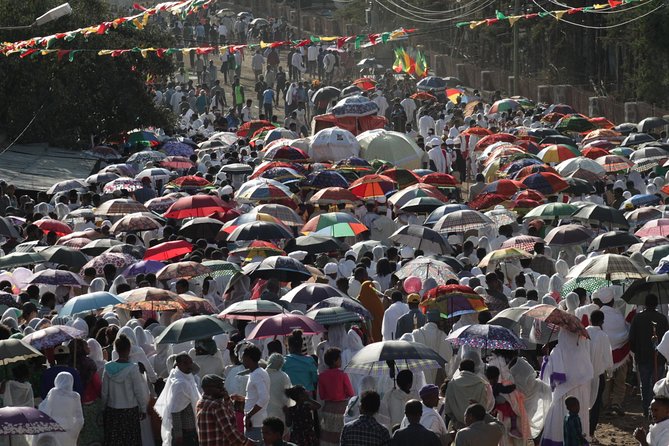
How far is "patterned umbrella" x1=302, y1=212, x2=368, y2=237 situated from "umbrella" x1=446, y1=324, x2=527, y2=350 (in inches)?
281

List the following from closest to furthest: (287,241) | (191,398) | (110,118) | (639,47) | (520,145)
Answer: (191,398) < (287,241) < (520,145) < (110,118) < (639,47)

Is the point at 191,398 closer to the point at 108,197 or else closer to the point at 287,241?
the point at 287,241

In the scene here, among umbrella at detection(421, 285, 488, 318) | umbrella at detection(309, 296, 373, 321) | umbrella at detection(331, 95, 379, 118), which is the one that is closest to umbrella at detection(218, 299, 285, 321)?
umbrella at detection(309, 296, 373, 321)

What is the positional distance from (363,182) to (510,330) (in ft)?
33.5

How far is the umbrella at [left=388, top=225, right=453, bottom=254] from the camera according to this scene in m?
18.3

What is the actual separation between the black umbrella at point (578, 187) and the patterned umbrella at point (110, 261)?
8.27 meters

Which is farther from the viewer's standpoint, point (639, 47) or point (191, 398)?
point (639, 47)

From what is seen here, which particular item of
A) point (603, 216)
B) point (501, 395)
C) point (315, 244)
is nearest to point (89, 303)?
point (501, 395)

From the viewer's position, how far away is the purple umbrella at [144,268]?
16578 mm

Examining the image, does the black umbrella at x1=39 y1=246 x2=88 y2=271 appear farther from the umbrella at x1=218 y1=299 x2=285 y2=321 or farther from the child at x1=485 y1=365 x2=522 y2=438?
the child at x1=485 y1=365 x2=522 y2=438

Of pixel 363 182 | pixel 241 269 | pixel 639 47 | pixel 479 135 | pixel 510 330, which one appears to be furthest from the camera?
pixel 639 47

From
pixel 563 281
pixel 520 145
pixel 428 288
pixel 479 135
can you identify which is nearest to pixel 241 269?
pixel 428 288

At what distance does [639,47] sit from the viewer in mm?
41281

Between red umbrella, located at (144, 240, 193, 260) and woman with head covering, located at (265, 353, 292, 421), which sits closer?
woman with head covering, located at (265, 353, 292, 421)
